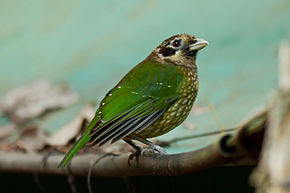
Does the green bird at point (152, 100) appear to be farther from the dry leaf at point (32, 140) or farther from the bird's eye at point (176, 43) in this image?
the dry leaf at point (32, 140)

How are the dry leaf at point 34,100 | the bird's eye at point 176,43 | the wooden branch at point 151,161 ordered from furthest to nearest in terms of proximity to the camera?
the dry leaf at point 34,100 < the bird's eye at point 176,43 < the wooden branch at point 151,161

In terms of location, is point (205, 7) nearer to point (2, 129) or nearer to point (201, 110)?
point (201, 110)

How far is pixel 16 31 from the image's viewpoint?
5.41 m

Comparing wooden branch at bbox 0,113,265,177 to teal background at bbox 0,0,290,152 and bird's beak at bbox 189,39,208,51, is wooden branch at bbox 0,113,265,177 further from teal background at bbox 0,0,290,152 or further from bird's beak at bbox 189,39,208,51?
bird's beak at bbox 189,39,208,51

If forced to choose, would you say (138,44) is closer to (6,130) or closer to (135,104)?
(6,130)

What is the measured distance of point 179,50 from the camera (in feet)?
8.30

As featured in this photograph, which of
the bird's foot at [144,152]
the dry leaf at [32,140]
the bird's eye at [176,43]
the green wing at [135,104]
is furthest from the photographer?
the dry leaf at [32,140]

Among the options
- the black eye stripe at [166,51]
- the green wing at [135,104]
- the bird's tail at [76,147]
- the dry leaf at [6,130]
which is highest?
the black eye stripe at [166,51]

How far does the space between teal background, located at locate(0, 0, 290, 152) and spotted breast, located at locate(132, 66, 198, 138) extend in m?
0.28

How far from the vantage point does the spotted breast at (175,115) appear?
2.39 m

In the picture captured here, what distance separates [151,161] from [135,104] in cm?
30

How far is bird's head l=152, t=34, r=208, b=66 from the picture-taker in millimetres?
2465

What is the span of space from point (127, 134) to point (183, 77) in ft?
1.64

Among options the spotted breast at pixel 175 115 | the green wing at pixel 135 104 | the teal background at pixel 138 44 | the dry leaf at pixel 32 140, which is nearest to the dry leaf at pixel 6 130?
the teal background at pixel 138 44
